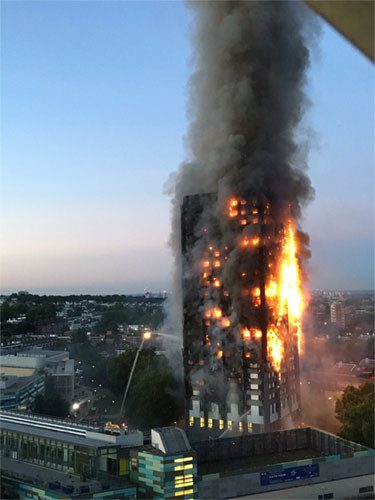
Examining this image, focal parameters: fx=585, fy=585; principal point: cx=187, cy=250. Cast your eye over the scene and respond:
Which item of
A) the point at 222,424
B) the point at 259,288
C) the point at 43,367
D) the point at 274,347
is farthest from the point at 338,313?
the point at 222,424

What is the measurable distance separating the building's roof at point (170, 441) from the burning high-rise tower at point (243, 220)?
6.79 metres

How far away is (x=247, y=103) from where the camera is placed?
27.5 metres

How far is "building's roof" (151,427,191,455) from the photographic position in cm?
1553

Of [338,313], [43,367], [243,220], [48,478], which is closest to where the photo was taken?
[48,478]

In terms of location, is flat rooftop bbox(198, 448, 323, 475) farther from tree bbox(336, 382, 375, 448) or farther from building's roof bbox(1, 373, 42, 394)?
building's roof bbox(1, 373, 42, 394)

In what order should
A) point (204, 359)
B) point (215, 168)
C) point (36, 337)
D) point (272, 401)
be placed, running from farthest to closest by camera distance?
point (36, 337)
point (215, 168)
point (204, 359)
point (272, 401)

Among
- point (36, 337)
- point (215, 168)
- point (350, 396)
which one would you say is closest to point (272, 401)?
point (350, 396)

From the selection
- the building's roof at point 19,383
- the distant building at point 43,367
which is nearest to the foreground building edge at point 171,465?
the building's roof at point 19,383

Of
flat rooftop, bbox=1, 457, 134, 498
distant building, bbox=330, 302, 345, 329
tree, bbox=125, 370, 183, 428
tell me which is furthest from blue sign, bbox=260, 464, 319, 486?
distant building, bbox=330, 302, 345, 329

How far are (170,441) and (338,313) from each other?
170 feet

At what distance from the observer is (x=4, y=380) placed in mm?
30922

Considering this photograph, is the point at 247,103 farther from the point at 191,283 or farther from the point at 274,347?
the point at 274,347

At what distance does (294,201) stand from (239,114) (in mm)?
4922

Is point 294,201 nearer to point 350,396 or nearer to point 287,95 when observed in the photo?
point 287,95
